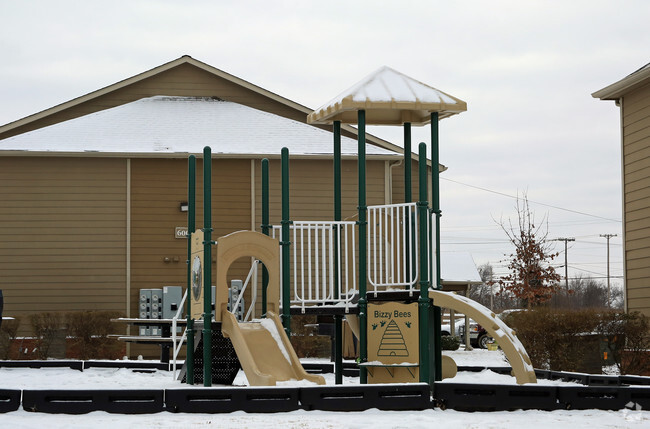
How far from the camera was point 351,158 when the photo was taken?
25.2 m

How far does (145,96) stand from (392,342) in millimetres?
18657

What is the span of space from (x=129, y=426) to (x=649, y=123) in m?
14.1

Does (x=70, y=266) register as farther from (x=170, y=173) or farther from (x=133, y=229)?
(x=170, y=173)

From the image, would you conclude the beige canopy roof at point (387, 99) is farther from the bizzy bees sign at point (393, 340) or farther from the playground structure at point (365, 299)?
the bizzy bees sign at point (393, 340)

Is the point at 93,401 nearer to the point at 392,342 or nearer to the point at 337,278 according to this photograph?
the point at 392,342

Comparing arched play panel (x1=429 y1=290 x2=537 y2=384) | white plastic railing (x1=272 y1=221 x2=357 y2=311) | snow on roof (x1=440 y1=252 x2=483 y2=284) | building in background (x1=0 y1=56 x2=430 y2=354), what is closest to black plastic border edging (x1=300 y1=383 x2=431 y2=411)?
white plastic railing (x1=272 y1=221 x2=357 y2=311)

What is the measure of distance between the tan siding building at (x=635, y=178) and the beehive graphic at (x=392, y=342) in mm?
9220

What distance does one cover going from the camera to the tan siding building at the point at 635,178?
1945 centimetres

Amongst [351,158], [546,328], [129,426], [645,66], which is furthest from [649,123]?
[129,426]

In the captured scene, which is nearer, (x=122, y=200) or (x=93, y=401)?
(x=93, y=401)

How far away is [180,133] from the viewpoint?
26.3 meters

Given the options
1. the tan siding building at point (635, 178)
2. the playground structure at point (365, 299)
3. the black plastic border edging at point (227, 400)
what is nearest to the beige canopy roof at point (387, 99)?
the playground structure at point (365, 299)

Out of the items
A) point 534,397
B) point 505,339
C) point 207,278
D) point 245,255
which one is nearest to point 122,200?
point 245,255

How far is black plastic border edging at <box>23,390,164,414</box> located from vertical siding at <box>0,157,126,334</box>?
15.2 meters
